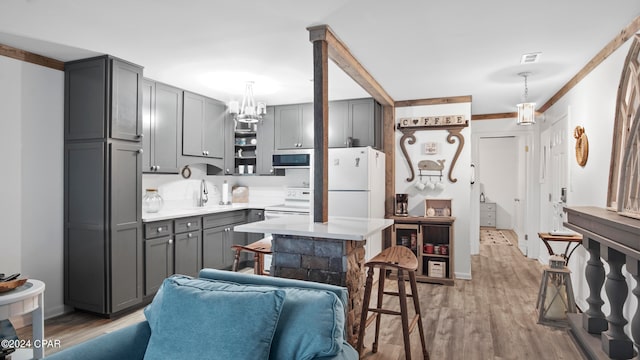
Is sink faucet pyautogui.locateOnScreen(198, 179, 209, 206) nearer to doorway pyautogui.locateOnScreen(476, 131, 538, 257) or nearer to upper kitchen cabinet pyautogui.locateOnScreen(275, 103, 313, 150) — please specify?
upper kitchen cabinet pyautogui.locateOnScreen(275, 103, 313, 150)

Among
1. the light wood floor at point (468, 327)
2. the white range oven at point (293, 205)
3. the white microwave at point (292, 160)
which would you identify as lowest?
the light wood floor at point (468, 327)

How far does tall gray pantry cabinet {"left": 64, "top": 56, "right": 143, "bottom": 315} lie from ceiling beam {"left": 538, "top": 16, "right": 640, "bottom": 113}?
13.4 ft

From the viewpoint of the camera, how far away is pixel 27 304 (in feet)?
7.54

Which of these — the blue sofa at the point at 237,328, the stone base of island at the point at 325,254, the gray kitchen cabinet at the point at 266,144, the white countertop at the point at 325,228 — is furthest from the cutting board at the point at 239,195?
the blue sofa at the point at 237,328

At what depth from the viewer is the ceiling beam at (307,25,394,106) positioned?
2709 mm

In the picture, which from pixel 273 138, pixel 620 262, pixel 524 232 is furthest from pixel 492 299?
pixel 273 138

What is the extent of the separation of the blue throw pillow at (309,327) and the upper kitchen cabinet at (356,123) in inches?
140

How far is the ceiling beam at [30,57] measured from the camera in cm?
309

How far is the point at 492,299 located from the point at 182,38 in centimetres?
395

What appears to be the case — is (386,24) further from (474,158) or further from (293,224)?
(474,158)

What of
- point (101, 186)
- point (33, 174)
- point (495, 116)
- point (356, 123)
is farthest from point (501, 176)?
point (33, 174)

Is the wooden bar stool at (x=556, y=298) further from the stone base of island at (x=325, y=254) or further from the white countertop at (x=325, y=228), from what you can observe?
the stone base of island at (x=325, y=254)

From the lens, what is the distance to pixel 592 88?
3.45 metres

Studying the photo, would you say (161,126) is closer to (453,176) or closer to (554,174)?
(453,176)
